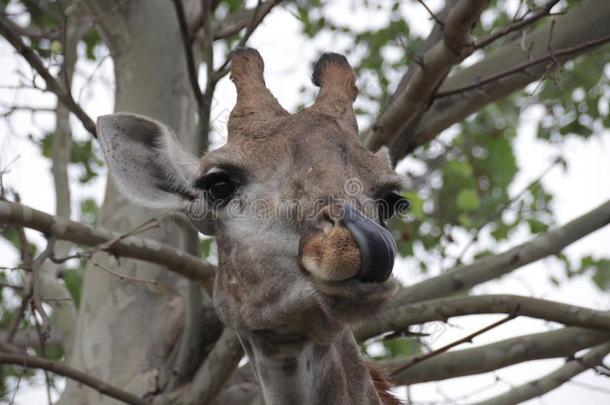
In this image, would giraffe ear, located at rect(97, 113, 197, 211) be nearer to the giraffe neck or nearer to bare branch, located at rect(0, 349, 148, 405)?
the giraffe neck

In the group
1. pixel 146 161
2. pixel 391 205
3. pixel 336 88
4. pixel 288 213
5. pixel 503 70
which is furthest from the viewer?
pixel 503 70

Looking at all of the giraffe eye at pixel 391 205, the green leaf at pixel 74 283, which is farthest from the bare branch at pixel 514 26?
the green leaf at pixel 74 283

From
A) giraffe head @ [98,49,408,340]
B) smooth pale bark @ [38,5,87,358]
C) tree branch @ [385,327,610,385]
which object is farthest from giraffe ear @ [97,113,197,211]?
tree branch @ [385,327,610,385]

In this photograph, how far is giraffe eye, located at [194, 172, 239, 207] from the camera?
15.4ft

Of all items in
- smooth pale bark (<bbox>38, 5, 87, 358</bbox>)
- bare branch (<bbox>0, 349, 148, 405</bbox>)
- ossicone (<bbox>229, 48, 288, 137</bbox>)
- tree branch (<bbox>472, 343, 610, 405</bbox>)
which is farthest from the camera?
smooth pale bark (<bbox>38, 5, 87, 358</bbox>)

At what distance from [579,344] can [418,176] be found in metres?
3.80

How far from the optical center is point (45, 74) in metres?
6.11

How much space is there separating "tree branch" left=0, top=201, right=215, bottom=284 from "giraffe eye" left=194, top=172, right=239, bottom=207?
1.01 meters

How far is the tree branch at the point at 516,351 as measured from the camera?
6.19 meters

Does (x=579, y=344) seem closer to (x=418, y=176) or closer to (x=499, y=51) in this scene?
(x=499, y=51)

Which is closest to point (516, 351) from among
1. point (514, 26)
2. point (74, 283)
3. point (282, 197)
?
point (514, 26)

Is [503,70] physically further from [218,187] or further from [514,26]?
[218,187]

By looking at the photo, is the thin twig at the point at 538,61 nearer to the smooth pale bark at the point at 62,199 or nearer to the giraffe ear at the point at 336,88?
the giraffe ear at the point at 336,88

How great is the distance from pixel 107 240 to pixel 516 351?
297 cm
